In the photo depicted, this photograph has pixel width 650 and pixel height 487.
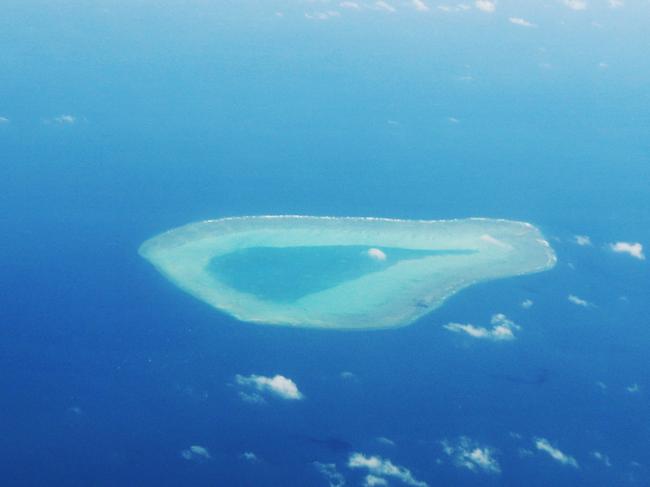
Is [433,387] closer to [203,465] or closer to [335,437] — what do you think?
[335,437]

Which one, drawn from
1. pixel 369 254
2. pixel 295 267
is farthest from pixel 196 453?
pixel 369 254

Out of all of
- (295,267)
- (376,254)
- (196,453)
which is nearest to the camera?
(196,453)

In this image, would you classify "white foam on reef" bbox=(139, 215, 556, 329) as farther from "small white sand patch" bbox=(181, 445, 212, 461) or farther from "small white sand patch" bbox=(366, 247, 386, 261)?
"small white sand patch" bbox=(181, 445, 212, 461)

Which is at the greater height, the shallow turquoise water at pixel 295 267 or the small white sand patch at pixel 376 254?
the small white sand patch at pixel 376 254

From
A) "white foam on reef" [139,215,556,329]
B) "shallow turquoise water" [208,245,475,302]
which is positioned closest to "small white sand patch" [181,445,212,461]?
"white foam on reef" [139,215,556,329]

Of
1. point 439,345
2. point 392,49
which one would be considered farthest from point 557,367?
point 392,49

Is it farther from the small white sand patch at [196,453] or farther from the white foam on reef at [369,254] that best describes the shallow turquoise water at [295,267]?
the small white sand patch at [196,453]

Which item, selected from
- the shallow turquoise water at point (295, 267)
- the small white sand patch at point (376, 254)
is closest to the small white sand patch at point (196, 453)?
the shallow turquoise water at point (295, 267)

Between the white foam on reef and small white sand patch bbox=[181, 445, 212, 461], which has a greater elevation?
the white foam on reef

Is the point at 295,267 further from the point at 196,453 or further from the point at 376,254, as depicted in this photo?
the point at 196,453
